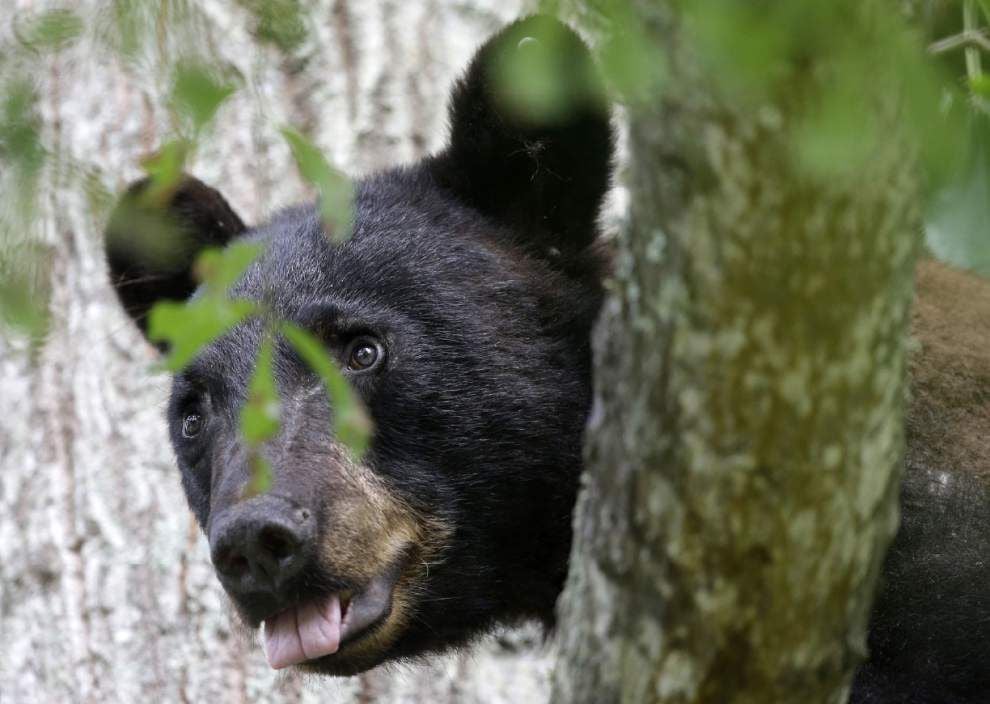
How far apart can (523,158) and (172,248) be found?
4.85ft

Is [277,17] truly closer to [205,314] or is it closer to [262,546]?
[205,314]

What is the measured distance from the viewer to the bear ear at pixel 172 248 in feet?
16.3

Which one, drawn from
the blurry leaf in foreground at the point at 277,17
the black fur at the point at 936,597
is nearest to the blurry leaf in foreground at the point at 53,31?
the blurry leaf in foreground at the point at 277,17

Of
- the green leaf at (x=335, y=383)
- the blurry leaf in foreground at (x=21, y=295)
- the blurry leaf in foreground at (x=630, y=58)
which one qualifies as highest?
the blurry leaf in foreground at (x=630, y=58)

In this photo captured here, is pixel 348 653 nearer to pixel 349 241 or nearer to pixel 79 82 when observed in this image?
pixel 349 241

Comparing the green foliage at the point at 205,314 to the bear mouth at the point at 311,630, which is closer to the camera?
the green foliage at the point at 205,314

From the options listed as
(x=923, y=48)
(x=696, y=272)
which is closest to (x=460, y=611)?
(x=696, y=272)

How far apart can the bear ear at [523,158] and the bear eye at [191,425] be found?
47.3 inches

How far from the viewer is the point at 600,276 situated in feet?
14.7

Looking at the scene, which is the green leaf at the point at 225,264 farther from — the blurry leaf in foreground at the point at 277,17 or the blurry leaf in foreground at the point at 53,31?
the blurry leaf in foreground at the point at 277,17

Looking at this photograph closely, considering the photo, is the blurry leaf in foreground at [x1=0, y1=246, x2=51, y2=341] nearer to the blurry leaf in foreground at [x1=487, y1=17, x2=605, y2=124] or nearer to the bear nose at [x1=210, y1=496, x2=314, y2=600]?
the bear nose at [x1=210, y1=496, x2=314, y2=600]

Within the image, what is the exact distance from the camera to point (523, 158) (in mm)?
4434

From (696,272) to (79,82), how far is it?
4.84m

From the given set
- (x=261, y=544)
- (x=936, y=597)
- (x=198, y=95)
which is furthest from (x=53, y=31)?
(x=936, y=597)
